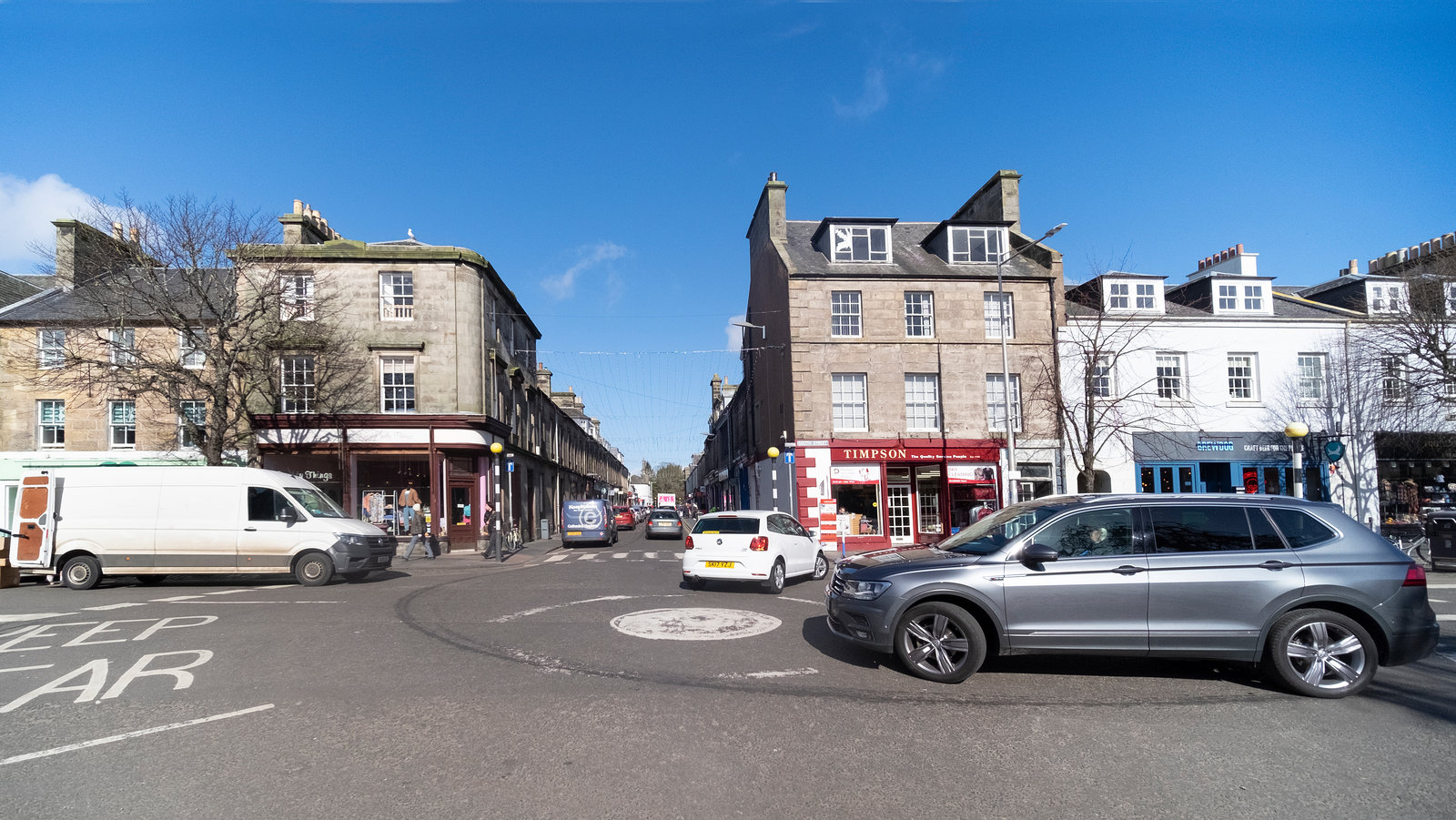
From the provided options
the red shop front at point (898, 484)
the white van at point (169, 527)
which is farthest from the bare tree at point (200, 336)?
the red shop front at point (898, 484)

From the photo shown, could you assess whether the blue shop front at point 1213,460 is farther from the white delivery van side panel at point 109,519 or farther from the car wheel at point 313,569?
the white delivery van side panel at point 109,519

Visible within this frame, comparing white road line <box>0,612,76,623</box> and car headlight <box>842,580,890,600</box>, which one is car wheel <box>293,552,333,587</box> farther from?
car headlight <box>842,580,890,600</box>

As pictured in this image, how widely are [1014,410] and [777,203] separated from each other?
11873 millimetres

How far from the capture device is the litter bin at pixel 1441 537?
16.1 m

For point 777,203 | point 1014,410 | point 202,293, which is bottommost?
point 1014,410

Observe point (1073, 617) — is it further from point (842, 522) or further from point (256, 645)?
point (842, 522)

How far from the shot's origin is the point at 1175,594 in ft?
21.4

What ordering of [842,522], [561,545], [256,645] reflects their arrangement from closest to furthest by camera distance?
1. [256,645]
2. [842,522]
3. [561,545]

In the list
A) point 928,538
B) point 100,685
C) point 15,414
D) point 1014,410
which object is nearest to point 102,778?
point 100,685

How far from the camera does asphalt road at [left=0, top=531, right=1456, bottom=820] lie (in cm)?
423

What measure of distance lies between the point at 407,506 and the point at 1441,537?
88.5 feet

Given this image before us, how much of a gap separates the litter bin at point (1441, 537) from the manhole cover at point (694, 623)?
51.2ft

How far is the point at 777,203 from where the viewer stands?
98.4 ft

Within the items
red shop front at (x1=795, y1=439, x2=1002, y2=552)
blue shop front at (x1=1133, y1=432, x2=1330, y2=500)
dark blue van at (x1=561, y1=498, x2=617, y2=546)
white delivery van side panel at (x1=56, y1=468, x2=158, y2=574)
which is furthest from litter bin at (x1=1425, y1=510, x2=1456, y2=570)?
white delivery van side panel at (x1=56, y1=468, x2=158, y2=574)
